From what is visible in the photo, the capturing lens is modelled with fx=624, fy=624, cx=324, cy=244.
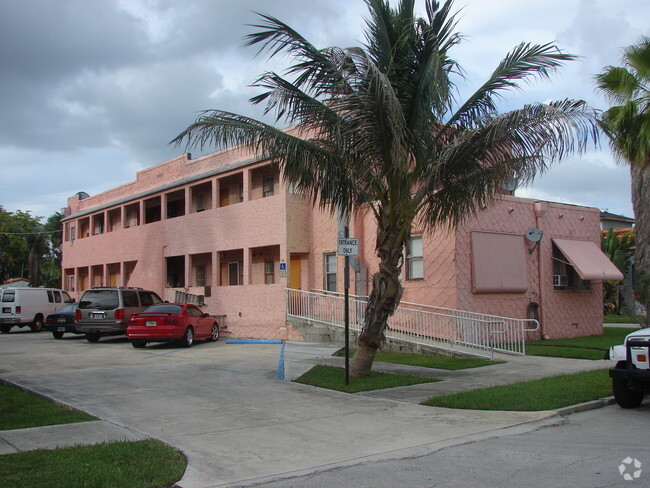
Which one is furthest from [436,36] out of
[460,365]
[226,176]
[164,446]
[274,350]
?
[226,176]

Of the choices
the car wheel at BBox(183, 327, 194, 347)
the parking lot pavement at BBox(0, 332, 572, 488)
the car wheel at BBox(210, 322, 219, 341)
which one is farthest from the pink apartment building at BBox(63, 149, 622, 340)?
the parking lot pavement at BBox(0, 332, 572, 488)

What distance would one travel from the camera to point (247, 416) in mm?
9227

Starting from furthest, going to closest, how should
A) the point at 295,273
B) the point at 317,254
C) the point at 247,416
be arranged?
1. the point at 295,273
2. the point at 317,254
3. the point at 247,416

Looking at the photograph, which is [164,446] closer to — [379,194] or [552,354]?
[379,194]

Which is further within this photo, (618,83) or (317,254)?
(317,254)

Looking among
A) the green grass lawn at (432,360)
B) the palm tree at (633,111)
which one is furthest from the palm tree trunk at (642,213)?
the green grass lawn at (432,360)

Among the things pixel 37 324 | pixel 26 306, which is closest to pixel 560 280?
pixel 26 306

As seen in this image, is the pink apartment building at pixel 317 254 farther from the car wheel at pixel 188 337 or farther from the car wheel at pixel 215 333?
the car wheel at pixel 188 337

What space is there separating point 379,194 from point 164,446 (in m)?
6.66

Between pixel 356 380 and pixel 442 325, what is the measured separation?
602cm

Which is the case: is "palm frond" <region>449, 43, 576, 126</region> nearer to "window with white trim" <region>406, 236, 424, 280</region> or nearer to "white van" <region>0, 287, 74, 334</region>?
"window with white trim" <region>406, 236, 424, 280</region>

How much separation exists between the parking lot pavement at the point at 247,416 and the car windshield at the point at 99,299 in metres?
5.92

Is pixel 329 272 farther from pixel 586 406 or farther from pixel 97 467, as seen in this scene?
pixel 97 467

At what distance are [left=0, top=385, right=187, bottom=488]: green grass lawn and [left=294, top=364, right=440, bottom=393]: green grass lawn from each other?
485 centimetres
